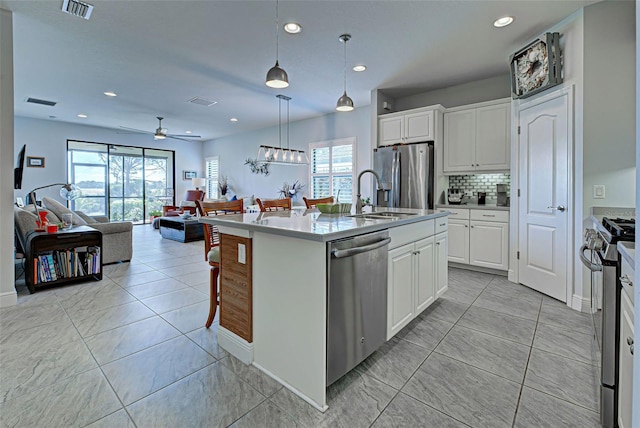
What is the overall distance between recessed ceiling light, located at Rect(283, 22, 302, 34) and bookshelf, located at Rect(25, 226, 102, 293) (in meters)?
3.24

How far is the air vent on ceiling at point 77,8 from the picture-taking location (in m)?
2.72

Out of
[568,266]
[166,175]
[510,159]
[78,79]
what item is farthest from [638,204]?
[166,175]

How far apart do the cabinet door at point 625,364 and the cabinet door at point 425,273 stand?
124 centimetres

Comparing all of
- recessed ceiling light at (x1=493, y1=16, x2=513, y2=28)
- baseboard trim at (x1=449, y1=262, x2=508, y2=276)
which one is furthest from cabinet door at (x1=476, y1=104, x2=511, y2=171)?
baseboard trim at (x1=449, y1=262, x2=508, y2=276)

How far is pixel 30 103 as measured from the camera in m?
5.90

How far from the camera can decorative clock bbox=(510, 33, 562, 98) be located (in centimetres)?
295

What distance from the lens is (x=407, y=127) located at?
4.62 meters

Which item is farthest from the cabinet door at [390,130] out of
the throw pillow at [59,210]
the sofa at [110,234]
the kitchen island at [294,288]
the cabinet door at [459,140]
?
the throw pillow at [59,210]

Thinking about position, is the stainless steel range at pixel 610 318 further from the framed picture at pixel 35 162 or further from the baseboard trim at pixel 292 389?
the framed picture at pixel 35 162

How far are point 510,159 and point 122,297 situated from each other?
4.78m

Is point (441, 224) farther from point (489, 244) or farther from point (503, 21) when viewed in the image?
point (503, 21)

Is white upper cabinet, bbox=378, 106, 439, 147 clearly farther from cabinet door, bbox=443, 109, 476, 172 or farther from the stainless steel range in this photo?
the stainless steel range

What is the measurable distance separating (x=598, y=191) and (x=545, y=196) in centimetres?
47

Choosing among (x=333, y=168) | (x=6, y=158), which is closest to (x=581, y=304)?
(x=333, y=168)
